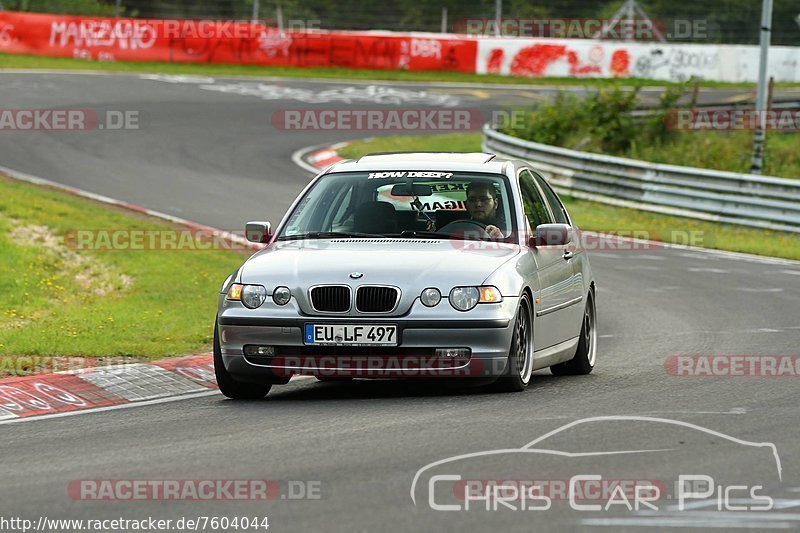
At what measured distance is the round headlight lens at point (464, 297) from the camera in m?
8.68

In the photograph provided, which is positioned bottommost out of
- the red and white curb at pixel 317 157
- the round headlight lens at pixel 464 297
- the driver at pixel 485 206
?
the red and white curb at pixel 317 157

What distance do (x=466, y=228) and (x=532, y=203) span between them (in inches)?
32.5

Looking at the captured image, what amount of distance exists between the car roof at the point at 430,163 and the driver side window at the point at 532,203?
21cm

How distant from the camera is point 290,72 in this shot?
46.1 meters

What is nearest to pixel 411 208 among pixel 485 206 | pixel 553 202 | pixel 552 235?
pixel 485 206

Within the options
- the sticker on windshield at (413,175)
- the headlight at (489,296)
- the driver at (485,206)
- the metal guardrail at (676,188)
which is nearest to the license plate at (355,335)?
the headlight at (489,296)

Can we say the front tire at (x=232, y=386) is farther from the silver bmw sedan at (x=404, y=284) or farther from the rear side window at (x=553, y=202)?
the rear side window at (x=553, y=202)

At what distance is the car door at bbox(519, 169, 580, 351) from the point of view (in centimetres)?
961

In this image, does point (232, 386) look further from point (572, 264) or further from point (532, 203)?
point (572, 264)

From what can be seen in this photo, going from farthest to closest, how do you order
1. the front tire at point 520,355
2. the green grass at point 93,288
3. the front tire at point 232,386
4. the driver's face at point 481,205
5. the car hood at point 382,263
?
the green grass at point 93,288 < the driver's face at point 481,205 < the front tire at point 232,386 < the front tire at point 520,355 < the car hood at point 382,263

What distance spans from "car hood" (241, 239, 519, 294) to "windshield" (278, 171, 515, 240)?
0.63 ft

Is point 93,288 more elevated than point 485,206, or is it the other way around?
point 485,206

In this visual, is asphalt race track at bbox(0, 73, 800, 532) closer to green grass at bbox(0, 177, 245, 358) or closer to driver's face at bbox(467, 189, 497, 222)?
driver's face at bbox(467, 189, 497, 222)

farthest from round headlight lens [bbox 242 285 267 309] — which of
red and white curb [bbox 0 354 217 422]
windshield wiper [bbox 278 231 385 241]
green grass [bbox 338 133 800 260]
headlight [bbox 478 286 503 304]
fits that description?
green grass [bbox 338 133 800 260]
